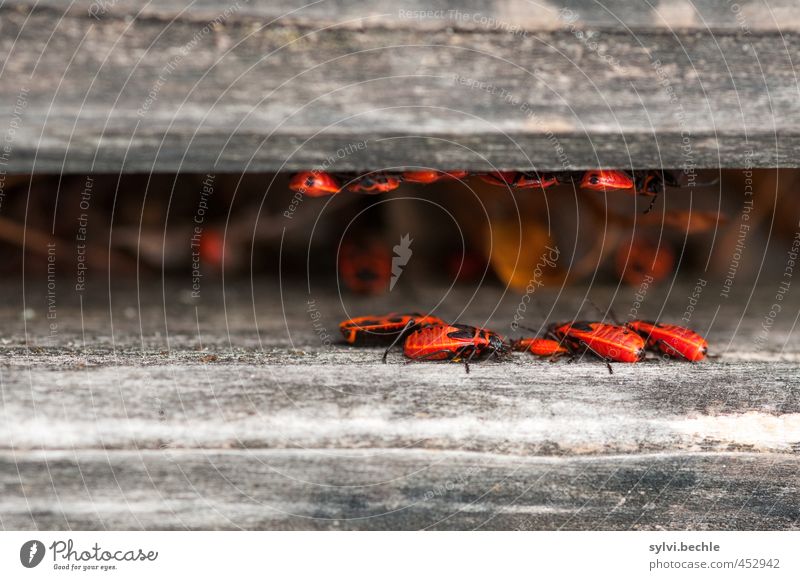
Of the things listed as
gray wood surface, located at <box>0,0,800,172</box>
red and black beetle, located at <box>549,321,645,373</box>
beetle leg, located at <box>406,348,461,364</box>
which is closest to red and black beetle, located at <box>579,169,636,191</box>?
gray wood surface, located at <box>0,0,800,172</box>

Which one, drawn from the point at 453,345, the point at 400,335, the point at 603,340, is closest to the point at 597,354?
the point at 603,340

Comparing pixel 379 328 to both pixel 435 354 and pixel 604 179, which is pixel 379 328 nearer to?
pixel 435 354

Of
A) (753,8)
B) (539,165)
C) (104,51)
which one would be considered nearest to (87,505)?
(104,51)

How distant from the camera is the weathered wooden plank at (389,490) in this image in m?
1.75

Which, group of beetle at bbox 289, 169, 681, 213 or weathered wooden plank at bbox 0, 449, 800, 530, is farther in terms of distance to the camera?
group of beetle at bbox 289, 169, 681, 213

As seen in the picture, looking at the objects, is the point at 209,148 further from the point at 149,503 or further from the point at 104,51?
the point at 149,503

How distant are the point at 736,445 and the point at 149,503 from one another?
1.66 meters

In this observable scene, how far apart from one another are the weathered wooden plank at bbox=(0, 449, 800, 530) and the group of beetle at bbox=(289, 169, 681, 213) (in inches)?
32.9

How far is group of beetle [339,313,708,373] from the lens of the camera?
1.92 m

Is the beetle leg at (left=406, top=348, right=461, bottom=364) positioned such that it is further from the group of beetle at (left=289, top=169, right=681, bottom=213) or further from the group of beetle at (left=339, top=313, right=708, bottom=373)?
the group of beetle at (left=289, top=169, right=681, bottom=213)

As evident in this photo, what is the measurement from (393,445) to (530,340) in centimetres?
59

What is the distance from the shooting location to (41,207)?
282 cm

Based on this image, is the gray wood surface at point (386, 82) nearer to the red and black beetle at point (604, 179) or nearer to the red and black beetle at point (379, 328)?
the red and black beetle at point (604, 179)

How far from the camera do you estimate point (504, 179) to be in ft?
6.55
